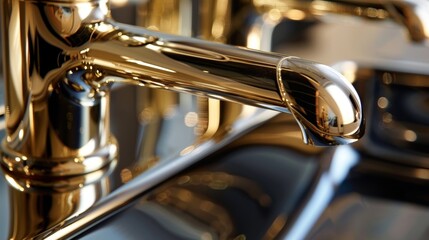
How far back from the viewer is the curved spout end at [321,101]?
0.30m

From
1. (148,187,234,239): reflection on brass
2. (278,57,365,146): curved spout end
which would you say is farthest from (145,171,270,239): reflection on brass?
(278,57,365,146): curved spout end

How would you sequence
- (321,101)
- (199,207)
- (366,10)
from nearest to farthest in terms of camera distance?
(321,101) < (199,207) < (366,10)

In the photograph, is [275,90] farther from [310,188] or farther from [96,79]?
[310,188]

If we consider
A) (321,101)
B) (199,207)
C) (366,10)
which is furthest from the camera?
(366,10)

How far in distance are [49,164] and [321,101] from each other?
0.18 metres

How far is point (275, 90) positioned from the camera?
31 centimetres

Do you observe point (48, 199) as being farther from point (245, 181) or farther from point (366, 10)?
point (366, 10)

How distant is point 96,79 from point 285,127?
0.74 feet

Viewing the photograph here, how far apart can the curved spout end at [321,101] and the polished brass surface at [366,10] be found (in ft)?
0.67

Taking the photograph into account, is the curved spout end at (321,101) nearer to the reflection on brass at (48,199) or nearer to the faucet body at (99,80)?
the faucet body at (99,80)

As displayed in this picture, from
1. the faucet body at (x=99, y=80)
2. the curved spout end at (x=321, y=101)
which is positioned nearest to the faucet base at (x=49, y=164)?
the faucet body at (x=99, y=80)

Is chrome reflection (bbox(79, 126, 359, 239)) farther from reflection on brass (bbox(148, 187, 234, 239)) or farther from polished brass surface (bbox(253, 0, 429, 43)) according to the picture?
polished brass surface (bbox(253, 0, 429, 43))

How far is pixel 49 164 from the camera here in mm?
397

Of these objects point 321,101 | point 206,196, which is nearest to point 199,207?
point 206,196
